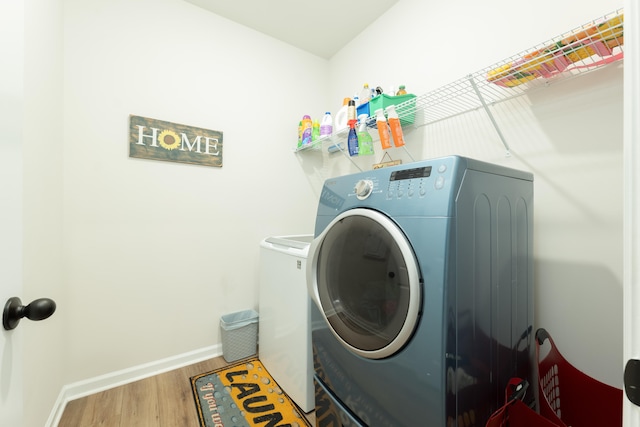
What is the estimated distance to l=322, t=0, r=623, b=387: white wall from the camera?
1.02 m

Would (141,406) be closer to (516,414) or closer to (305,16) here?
(516,414)

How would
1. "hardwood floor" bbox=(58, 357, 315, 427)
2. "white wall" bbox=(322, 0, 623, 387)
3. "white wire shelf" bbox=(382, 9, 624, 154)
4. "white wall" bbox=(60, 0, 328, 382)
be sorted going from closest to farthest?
"white wire shelf" bbox=(382, 9, 624, 154)
"white wall" bbox=(322, 0, 623, 387)
"hardwood floor" bbox=(58, 357, 315, 427)
"white wall" bbox=(60, 0, 328, 382)

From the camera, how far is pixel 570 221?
3.67 feet

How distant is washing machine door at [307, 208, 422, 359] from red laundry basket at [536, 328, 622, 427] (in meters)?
0.57

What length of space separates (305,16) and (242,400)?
2639 millimetres

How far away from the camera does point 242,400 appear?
152 cm

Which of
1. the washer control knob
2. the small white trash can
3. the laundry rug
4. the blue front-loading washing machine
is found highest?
the washer control knob

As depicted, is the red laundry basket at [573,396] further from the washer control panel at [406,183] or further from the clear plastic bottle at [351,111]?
the clear plastic bottle at [351,111]

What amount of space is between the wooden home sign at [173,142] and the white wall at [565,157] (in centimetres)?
162

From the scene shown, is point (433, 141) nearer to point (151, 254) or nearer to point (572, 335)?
point (572, 335)

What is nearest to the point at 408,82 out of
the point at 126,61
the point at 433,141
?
the point at 433,141

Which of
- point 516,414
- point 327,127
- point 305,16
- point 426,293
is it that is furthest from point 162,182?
point 516,414

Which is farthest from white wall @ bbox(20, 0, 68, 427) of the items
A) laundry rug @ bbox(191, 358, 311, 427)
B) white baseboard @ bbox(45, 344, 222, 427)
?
laundry rug @ bbox(191, 358, 311, 427)

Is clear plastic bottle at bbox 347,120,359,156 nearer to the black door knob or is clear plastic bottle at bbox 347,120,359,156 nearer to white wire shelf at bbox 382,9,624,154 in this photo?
white wire shelf at bbox 382,9,624,154
